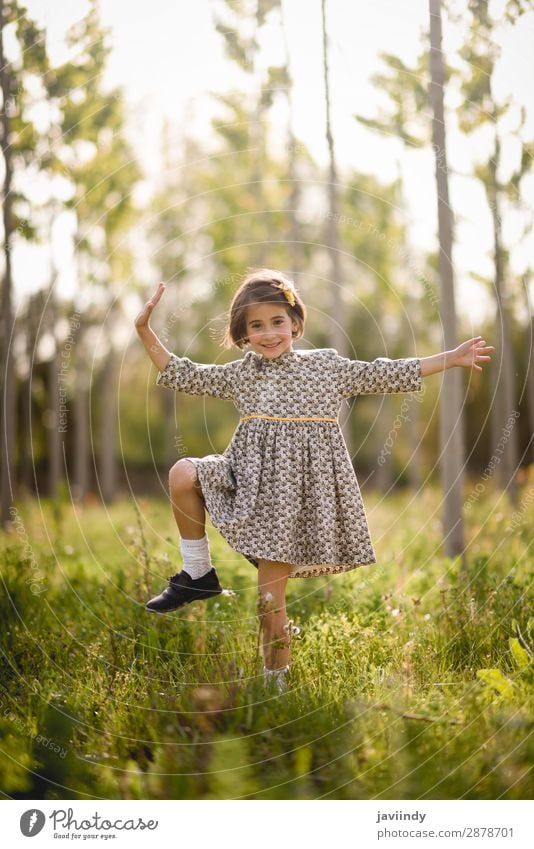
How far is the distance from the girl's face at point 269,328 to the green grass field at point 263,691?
124cm

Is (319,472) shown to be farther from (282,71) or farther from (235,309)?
(282,71)

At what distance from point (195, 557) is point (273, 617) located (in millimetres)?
400

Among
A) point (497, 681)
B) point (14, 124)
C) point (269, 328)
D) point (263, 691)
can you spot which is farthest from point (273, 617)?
point (14, 124)

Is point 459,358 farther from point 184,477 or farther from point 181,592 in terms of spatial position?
point 181,592

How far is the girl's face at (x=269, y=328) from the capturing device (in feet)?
11.7

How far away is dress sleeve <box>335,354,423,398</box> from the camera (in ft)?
11.6

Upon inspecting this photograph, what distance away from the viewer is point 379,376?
357 cm

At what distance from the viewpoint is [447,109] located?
16.0ft
